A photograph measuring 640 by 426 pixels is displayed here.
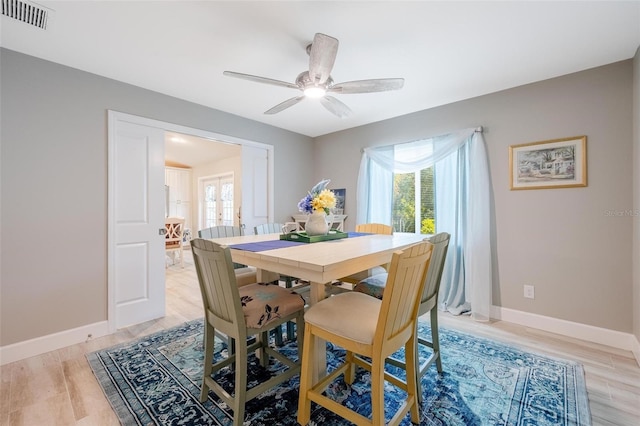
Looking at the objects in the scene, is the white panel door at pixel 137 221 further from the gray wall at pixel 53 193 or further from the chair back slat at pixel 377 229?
the chair back slat at pixel 377 229

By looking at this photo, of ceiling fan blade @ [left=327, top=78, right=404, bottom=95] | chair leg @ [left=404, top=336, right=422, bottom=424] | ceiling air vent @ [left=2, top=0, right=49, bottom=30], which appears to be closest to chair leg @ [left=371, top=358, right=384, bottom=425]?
chair leg @ [left=404, top=336, right=422, bottom=424]

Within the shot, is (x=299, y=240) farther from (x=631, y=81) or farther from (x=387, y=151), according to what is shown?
(x=631, y=81)

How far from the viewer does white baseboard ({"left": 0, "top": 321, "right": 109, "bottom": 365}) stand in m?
2.09

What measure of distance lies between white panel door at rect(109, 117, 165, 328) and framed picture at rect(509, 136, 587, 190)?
3.79m

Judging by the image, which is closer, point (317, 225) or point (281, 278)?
point (317, 225)

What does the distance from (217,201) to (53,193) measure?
484cm

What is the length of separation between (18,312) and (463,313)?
4.12 metres

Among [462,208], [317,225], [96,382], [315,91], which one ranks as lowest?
[96,382]

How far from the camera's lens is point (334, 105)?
2.36 meters

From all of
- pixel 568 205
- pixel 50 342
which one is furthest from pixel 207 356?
pixel 568 205

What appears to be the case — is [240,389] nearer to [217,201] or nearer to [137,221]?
[137,221]

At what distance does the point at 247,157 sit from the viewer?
12.5ft

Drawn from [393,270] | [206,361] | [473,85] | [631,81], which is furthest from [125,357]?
[631,81]

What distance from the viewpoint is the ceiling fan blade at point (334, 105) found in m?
2.27
